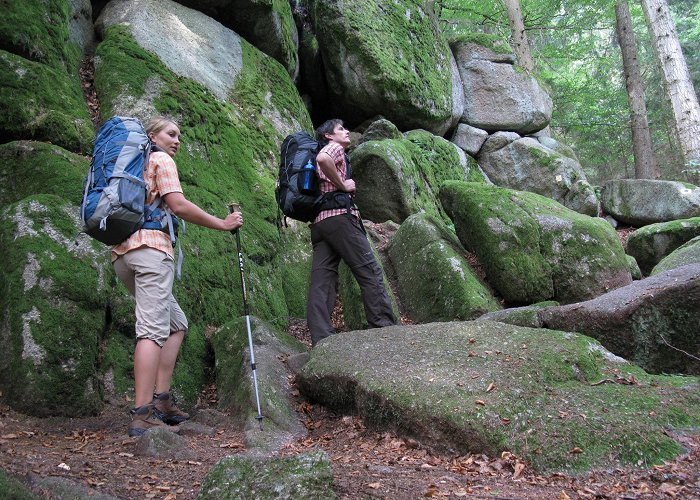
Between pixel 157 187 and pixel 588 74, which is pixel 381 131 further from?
pixel 588 74

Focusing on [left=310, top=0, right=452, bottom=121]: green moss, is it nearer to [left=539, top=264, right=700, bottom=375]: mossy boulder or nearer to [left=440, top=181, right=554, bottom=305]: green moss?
[left=440, top=181, right=554, bottom=305]: green moss

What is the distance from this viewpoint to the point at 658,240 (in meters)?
10.8

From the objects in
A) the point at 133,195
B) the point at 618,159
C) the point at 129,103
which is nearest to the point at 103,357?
the point at 133,195

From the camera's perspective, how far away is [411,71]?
13.0 meters

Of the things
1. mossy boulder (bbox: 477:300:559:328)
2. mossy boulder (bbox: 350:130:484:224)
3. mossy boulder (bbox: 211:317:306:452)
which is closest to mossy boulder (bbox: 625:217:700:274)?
mossy boulder (bbox: 350:130:484:224)

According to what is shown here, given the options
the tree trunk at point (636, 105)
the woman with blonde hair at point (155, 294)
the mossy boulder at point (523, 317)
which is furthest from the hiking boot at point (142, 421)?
the tree trunk at point (636, 105)

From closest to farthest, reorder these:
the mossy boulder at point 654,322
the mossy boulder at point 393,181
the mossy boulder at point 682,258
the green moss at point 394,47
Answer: the mossy boulder at point 654,322
the mossy boulder at point 682,258
the mossy boulder at point 393,181
the green moss at point 394,47

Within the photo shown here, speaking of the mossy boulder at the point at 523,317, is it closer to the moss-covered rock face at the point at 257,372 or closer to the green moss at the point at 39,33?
the moss-covered rock face at the point at 257,372

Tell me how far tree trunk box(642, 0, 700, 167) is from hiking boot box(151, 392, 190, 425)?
13.0 metres

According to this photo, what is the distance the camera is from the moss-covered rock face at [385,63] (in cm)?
1195

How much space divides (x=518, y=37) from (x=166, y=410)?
15845mm

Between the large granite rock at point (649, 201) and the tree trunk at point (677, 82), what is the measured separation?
31.2 inches

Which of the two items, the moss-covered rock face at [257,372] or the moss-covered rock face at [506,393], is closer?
the moss-covered rock face at [506,393]

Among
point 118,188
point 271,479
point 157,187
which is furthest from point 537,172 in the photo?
point 271,479
